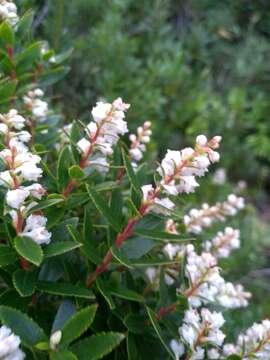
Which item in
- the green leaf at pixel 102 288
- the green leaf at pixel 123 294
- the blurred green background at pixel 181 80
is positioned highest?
the green leaf at pixel 102 288

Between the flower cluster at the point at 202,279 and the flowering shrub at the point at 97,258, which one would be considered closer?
the flowering shrub at the point at 97,258

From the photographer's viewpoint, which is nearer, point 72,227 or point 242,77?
point 72,227

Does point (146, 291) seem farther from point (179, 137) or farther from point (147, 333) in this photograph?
point (179, 137)

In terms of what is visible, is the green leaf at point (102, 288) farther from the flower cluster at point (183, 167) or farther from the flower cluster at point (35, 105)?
the flower cluster at point (35, 105)

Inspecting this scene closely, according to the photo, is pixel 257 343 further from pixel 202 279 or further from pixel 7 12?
pixel 7 12

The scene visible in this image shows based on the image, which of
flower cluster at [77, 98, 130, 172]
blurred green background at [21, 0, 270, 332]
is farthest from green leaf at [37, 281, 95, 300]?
blurred green background at [21, 0, 270, 332]

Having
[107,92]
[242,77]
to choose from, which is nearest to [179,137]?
[107,92]

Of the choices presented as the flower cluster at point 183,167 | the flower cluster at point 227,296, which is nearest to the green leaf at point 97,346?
the flower cluster at point 183,167

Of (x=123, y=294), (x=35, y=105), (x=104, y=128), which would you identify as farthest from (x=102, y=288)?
(x=35, y=105)
